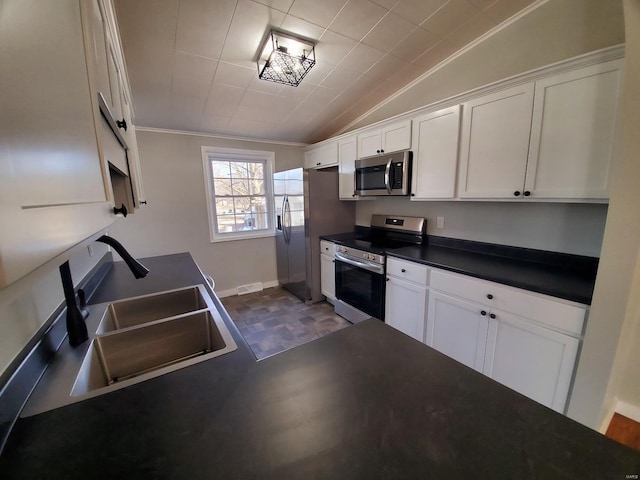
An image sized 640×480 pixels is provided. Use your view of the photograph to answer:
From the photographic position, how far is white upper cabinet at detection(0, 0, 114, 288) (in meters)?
0.26

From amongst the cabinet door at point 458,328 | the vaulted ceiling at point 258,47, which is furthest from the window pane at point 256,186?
the cabinet door at point 458,328

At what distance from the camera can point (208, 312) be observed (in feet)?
3.86

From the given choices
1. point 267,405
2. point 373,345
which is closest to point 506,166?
point 373,345

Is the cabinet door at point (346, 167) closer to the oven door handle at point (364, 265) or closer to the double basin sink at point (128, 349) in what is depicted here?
the oven door handle at point (364, 265)

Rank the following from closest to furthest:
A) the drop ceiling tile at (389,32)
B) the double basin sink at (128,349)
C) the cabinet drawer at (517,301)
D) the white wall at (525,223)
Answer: the double basin sink at (128,349) → the cabinet drawer at (517,301) → the white wall at (525,223) → the drop ceiling tile at (389,32)

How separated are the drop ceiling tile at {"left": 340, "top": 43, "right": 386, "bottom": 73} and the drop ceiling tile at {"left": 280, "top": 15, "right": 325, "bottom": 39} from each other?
0.37 m

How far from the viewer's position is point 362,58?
7.19 feet

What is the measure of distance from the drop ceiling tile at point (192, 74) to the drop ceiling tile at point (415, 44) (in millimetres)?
1594

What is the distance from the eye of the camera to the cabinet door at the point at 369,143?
266 cm

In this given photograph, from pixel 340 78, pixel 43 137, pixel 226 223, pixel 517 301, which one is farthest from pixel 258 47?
pixel 517 301

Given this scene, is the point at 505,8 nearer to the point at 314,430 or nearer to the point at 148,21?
the point at 148,21

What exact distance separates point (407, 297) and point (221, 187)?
293cm

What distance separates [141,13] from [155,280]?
5.72 feet

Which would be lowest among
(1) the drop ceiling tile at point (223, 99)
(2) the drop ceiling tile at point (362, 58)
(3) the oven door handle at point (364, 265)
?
(3) the oven door handle at point (364, 265)
